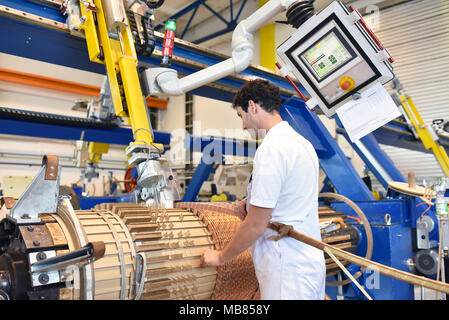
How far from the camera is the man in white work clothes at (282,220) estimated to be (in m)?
1.34

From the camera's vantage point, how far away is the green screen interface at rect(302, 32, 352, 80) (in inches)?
80.0

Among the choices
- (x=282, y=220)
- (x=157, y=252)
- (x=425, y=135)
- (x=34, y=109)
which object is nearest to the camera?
(x=157, y=252)

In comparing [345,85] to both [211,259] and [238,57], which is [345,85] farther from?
[211,259]

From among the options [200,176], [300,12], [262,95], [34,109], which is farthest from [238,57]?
[34,109]

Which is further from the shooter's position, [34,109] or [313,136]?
[34,109]

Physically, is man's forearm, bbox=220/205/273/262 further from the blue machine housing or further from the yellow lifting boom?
the yellow lifting boom

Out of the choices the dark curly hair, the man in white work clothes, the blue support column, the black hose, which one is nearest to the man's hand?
the man in white work clothes

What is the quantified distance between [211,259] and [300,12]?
4.66 ft

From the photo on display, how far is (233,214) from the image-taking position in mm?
1643

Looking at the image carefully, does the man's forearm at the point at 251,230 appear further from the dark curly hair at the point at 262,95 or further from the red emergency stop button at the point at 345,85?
the red emergency stop button at the point at 345,85

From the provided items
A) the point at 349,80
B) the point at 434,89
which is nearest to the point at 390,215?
the point at 349,80

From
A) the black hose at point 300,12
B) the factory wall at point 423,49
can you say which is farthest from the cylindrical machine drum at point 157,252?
the factory wall at point 423,49

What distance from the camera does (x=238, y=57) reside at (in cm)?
206
